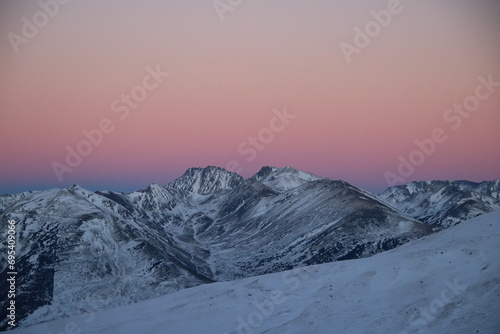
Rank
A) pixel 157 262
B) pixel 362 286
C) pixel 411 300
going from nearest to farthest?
pixel 411 300
pixel 362 286
pixel 157 262

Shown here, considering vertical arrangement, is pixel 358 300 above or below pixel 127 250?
below

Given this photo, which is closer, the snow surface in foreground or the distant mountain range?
the snow surface in foreground

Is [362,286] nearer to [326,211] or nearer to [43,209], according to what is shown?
[43,209]

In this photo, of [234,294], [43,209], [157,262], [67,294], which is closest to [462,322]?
[234,294]

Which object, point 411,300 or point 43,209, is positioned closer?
point 411,300

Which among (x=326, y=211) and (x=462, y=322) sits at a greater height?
(x=462, y=322)

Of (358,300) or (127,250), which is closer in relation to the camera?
(358,300)

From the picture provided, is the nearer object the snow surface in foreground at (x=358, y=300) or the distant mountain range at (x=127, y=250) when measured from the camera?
the snow surface in foreground at (x=358, y=300)

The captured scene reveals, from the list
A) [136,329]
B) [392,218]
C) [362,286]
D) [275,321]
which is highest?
[136,329]
